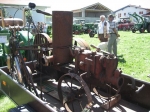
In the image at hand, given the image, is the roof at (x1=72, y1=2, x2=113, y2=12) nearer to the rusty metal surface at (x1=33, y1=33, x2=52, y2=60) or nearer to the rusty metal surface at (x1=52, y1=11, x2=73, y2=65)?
the rusty metal surface at (x1=33, y1=33, x2=52, y2=60)

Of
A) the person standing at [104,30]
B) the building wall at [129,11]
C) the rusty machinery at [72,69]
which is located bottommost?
the rusty machinery at [72,69]

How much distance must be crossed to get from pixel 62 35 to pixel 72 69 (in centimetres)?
63

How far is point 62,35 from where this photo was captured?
3.00 metres

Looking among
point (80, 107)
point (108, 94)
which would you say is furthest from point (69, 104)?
point (108, 94)

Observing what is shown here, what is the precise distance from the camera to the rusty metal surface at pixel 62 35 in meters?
2.94

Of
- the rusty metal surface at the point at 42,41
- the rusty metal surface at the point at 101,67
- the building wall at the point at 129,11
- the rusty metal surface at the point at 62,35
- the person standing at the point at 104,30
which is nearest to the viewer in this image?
the rusty metal surface at the point at 101,67

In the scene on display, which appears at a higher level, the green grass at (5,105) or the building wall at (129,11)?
the building wall at (129,11)

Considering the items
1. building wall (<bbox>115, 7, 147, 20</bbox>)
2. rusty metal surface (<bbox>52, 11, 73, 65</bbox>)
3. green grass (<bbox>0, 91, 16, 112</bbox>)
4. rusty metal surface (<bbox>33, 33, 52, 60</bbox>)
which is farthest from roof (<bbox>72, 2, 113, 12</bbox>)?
green grass (<bbox>0, 91, 16, 112</bbox>)

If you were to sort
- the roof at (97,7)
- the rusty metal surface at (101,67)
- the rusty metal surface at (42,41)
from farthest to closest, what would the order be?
the roof at (97,7)
the rusty metal surface at (42,41)
the rusty metal surface at (101,67)

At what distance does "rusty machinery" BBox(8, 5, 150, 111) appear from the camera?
2258 mm

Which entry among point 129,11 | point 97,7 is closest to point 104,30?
point 97,7

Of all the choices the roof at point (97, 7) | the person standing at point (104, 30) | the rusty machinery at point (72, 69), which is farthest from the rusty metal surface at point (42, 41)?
the roof at point (97, 7)

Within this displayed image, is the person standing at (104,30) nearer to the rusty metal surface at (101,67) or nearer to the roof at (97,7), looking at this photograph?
the rusty metal surface at (101,67)

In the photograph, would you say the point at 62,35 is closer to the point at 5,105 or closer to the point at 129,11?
the point at 5,105
